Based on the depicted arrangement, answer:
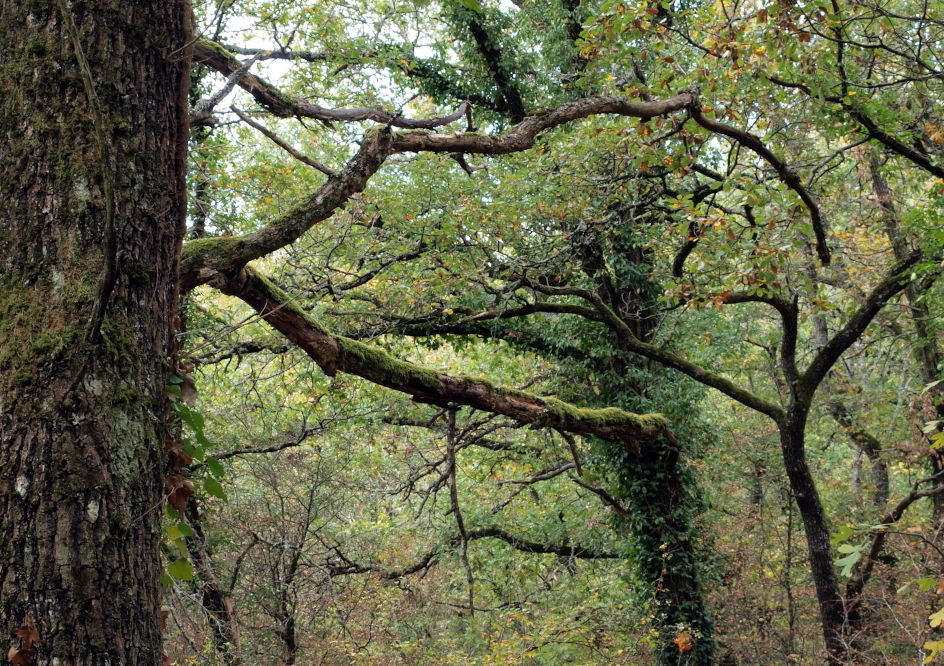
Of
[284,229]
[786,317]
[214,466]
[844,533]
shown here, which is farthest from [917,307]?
[214,466]

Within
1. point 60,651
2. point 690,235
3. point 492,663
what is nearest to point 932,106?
point 690,235

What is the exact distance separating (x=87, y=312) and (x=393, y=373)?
2.67 metres

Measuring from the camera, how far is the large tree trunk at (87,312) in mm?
1566

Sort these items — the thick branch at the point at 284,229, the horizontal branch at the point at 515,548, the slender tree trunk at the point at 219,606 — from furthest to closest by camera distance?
the horizontal branch at the point at 515,548
the slender tree trunk at the point at 219,606
the thick branch at the point at 284,229

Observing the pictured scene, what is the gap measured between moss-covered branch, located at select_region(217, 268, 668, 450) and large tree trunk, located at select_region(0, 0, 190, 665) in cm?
109

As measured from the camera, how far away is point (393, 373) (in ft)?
14.3

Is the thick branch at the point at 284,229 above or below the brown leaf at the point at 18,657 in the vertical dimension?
above

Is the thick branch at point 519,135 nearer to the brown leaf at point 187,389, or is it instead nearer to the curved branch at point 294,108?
the curved branch at point 294,108

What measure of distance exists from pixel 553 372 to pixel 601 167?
351 cm

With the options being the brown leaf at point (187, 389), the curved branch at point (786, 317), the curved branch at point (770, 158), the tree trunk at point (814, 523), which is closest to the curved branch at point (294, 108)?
the brown leaf at point (187, 389)

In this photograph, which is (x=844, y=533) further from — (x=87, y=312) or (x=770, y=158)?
(x=770, y=158)

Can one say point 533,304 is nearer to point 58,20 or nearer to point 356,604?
point 356,604

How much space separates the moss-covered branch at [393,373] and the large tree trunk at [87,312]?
1088 mm

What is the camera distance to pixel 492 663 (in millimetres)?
8727
